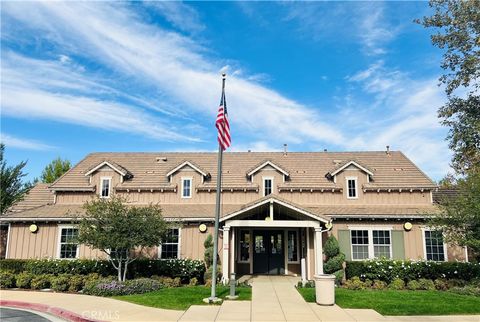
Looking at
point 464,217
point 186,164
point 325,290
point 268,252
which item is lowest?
point 325,290

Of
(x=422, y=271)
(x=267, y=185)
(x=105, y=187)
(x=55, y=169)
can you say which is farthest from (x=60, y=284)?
(x=55, y=169)

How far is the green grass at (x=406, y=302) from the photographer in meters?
11.8

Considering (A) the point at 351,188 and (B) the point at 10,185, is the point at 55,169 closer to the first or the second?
(B) the point at 10,185

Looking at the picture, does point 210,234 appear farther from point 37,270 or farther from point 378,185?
point 378,185

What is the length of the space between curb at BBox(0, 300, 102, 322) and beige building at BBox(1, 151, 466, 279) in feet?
23.0

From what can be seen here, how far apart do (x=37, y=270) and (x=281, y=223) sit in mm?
12717

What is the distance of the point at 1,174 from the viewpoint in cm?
2345

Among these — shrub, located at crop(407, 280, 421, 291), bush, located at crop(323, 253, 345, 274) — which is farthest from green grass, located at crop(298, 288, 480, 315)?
bush, located at crop(323, 253, 345, 274)

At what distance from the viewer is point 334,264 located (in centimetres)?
1795

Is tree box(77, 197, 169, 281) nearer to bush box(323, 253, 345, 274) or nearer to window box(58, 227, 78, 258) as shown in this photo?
window box(58, 227, 78, 258)

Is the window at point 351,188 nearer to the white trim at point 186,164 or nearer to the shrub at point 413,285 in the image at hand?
the shrub at point 413,285

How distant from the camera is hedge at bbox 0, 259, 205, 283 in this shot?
1844cm

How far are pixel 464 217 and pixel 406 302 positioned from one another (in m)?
5.22

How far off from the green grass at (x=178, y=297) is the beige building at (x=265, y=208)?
205 centimetres
